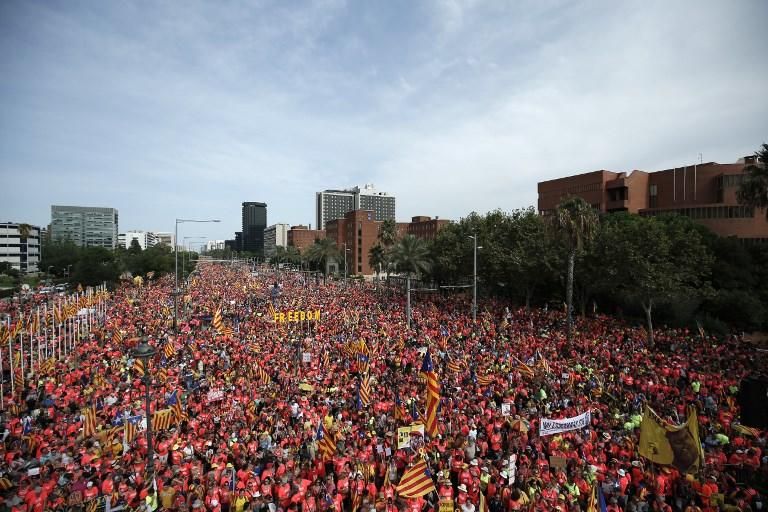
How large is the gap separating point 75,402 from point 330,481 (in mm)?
12242

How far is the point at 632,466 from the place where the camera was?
11039 mm

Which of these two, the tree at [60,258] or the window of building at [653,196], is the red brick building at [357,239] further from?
the window of building at [653,196]

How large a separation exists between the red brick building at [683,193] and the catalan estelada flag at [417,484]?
117 ft

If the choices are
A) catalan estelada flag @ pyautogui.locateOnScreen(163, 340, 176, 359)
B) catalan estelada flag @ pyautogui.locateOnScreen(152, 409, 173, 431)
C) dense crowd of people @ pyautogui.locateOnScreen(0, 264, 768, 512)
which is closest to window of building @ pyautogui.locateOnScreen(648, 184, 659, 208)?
dense crowd of people @ pyautogui.locateOnScreen(0, 264, 768, 512)

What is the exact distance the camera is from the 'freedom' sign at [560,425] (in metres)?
12.7

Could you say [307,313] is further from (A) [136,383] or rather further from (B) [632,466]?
(B) [632,466]

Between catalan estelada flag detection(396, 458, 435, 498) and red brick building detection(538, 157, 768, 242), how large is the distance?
117ft

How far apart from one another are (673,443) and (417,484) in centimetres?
635

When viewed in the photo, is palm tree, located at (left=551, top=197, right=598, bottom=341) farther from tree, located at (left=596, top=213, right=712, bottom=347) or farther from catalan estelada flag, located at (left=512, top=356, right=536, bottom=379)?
catalan estelada flag, located at (left=512, top=356, right=536, bottom=379)

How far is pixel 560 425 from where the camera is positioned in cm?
1281

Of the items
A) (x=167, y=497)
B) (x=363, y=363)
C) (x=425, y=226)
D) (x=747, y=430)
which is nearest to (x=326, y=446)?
(x=167, y=497)

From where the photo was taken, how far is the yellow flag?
32.4ft

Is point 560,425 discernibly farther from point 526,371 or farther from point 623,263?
point 623,263

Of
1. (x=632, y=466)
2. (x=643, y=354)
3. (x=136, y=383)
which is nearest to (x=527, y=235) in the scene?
(x=643, y=354)
